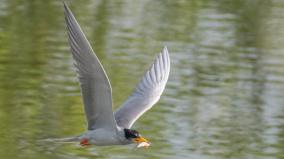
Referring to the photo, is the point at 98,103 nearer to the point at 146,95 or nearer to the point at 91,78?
the point at 91,78

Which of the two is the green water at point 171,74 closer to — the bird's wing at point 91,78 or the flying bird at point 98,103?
the flying bird at point 98,103

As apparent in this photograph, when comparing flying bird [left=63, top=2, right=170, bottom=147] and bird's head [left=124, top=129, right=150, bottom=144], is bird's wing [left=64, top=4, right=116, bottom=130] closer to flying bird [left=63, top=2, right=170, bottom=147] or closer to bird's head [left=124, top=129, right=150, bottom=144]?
flying bird [left=63, top=2, right=170, bottom=147]

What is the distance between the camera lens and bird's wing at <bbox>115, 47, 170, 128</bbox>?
10469mm

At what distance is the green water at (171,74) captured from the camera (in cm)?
1395

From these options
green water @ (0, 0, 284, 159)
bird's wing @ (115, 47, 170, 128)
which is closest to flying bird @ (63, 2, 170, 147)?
bird's wing @ (115, 47, 170, 128)

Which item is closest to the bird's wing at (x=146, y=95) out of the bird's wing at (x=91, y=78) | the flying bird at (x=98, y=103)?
the flying bird at (x=98, y=103)

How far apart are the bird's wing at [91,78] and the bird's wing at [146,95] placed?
0.56 metres

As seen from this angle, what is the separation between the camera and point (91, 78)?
9.46 meters

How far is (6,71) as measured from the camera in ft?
53.9

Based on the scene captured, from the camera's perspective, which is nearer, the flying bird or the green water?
the flying bird

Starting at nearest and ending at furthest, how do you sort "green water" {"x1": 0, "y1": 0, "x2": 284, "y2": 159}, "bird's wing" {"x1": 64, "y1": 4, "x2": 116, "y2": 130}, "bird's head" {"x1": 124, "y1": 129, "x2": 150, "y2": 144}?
"bird's wing" {"x1": 64, "y1": 4, "x2": 116, "y2": 130}
"bird's head" {"x1": 124, "y1": 129, "x2": 150, "y2": 144}
"green water" {"x1": 0, "y1": 0, "x2": 284, "y2": 159}

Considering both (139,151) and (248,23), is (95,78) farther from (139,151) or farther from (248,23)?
(248,23)

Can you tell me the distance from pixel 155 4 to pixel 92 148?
31.3 ft

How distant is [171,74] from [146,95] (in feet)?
20.5
